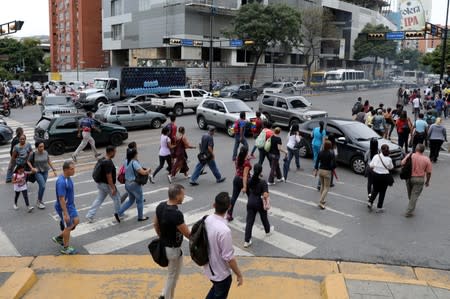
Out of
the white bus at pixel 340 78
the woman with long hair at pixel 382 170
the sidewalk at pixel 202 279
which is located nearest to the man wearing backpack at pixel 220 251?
the sidewalk at pixel 202 279

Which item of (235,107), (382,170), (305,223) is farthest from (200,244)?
(235,107)

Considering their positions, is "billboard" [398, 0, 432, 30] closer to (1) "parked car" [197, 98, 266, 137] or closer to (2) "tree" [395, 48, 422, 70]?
(1) "parked car" [197, 98, 266, 137]

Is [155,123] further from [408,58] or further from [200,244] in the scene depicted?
[408,58]

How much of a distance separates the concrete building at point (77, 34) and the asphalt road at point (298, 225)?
66.4 metres

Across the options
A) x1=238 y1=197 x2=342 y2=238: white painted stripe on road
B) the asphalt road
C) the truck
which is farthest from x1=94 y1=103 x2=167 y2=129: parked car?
x1=238 y1=197 x2=342 y2=238: white painted stripe on road

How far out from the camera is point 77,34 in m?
82.2

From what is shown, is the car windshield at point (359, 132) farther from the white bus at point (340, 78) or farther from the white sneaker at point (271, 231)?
the white bus at point (340, 78)

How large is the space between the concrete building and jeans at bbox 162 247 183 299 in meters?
72.1

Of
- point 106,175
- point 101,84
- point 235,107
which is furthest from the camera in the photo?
point 101,84

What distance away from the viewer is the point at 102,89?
32.7 meters

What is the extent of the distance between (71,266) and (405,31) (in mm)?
36554

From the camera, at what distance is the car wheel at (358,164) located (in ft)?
45.0

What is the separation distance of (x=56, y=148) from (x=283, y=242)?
1165 cm

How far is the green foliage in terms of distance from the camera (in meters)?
86.8
